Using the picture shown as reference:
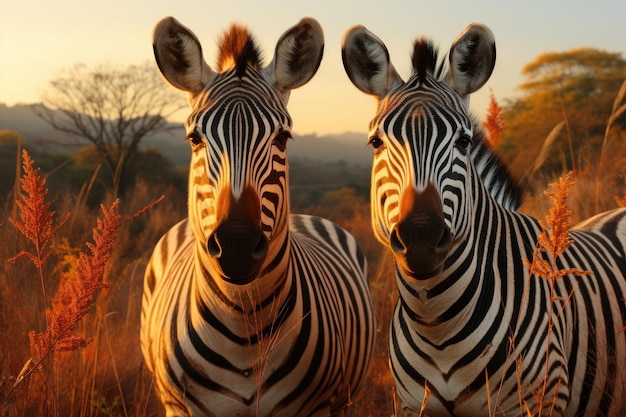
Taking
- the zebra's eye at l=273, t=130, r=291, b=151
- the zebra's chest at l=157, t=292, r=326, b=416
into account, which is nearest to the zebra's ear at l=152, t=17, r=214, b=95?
the zebra's eye at l=273, t=130, r=291, b=151

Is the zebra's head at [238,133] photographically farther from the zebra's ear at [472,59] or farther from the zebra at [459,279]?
the zebra's ear at [472,59]

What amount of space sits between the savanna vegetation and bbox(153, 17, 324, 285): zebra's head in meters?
0.38

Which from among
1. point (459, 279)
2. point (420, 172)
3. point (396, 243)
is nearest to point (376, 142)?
point (420, 172)

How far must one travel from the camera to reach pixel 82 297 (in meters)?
2.71

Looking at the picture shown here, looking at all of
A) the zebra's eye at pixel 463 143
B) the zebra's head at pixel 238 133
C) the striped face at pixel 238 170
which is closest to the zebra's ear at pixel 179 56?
the zebra's head at pixel 238 133

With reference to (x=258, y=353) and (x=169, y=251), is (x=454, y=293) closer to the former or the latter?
(x=258, y=353)

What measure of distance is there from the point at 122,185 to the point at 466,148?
22.7 metres

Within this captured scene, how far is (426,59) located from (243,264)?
1.46 meters

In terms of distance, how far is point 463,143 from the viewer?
3209mm

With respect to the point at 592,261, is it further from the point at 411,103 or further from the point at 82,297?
the point at 82,297

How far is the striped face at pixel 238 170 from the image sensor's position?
295 centimetres

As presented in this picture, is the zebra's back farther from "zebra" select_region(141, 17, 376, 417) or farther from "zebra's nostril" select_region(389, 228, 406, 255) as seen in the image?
"zebra's nostril" select_region(389, 228, 406, 255)

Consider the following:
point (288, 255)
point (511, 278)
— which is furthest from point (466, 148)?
point (288, 255)

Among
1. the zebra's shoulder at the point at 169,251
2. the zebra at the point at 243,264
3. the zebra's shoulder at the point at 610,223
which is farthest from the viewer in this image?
the zebra's shoulder at the point at 169,251
